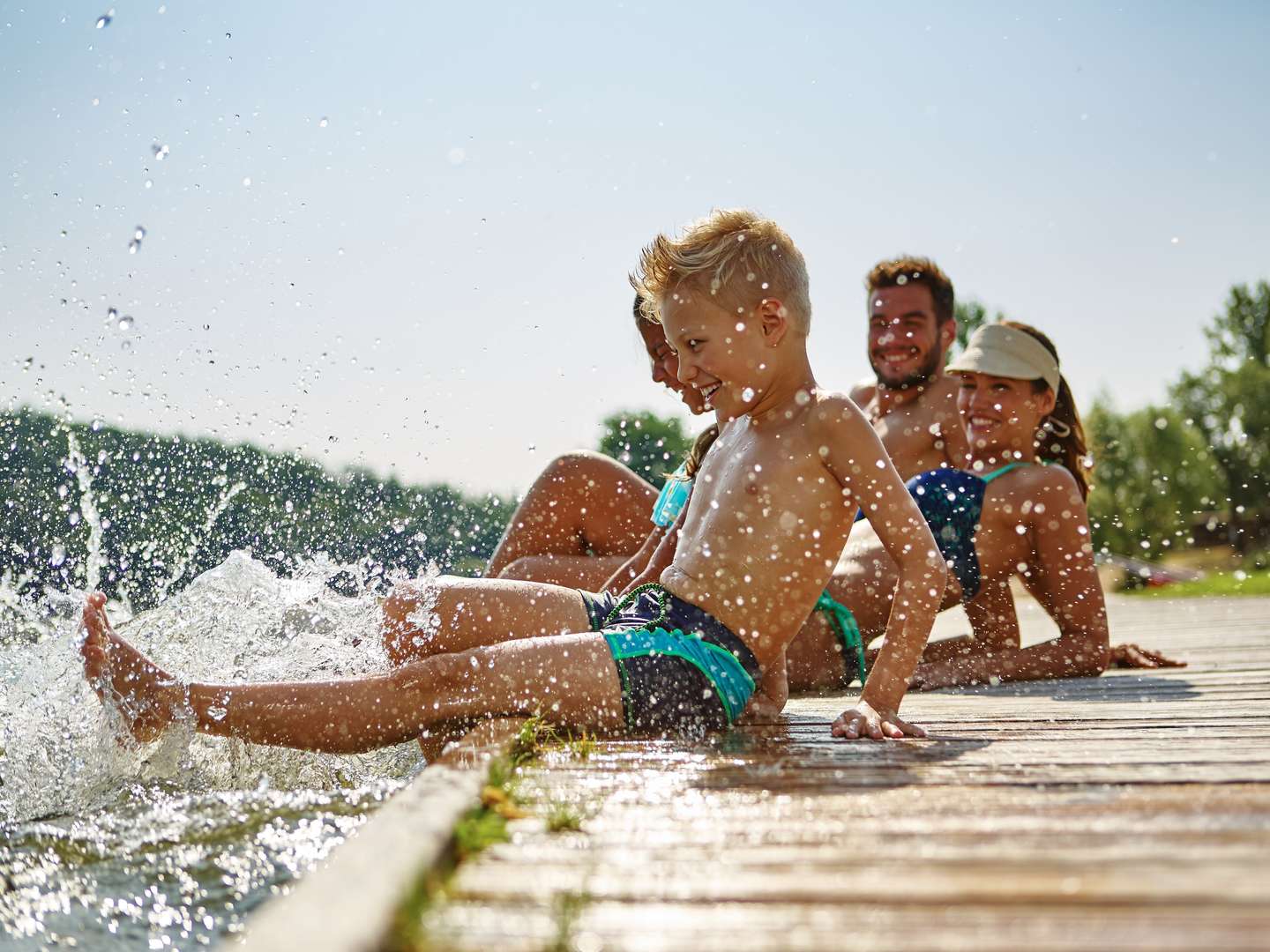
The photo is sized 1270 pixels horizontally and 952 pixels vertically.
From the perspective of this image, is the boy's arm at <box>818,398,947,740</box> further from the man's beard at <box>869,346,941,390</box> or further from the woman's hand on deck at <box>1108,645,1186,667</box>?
the man's beard at <box>869,346,941,390</box>

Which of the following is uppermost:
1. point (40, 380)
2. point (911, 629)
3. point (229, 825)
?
point (40, 380)

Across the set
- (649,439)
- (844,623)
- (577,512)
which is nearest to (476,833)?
(844,623)

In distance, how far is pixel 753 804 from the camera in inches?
78.9

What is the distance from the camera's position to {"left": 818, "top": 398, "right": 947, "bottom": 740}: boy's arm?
2.85 m

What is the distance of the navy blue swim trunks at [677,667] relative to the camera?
2.94 meters

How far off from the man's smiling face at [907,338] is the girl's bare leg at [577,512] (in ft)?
5.48

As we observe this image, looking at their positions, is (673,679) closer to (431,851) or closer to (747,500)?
(747,500)

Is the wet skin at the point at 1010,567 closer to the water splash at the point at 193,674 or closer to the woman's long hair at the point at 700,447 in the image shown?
the woman's long hair at the point at 700,447

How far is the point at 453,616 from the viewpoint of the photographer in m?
3.12

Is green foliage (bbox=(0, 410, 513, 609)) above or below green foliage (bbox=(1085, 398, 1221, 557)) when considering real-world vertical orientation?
below

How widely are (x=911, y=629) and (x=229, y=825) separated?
1.71 metres

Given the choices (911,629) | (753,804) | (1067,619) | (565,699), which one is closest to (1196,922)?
(753,804)

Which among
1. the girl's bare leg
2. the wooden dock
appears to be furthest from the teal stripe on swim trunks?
the girl's bare leg

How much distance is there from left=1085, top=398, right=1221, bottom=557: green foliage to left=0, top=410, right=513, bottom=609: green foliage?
30.2 metres
